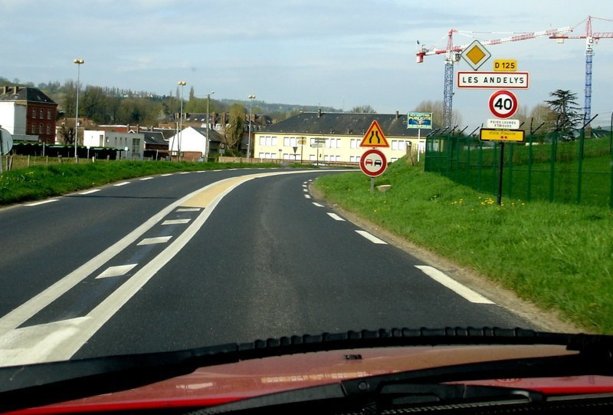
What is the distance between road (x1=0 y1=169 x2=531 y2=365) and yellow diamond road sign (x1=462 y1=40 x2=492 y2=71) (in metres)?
4.60

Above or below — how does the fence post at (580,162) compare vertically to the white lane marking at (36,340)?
above

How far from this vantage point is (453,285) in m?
9.62

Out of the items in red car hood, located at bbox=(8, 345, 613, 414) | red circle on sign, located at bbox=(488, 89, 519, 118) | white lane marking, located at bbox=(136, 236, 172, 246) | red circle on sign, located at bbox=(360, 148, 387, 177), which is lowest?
white lane marking, located at bbox=(136, 236, 172, 246)

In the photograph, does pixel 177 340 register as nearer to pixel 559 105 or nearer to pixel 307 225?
pixel 307 225

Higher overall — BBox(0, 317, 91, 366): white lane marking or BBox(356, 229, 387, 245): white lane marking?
BBox(356, 229, 387, 245): white lane marking

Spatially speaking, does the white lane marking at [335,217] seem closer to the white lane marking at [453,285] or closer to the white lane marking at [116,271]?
the white lane marking at [453,285]

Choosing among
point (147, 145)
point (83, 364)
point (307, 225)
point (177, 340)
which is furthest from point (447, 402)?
point (147, 145)

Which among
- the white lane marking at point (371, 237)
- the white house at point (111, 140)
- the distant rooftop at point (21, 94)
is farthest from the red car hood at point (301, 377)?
the distant rooftop at point (21, 94)

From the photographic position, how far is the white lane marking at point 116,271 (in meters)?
10.0

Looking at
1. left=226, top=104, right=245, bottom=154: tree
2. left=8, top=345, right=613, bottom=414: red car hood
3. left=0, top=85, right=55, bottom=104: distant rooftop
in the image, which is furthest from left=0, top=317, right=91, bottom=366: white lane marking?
left=226, top=104, right=245, bottom=154: tree

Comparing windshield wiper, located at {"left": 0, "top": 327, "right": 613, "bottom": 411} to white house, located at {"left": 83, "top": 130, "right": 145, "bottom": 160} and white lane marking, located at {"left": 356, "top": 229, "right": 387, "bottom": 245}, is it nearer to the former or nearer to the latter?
white lane marking, located at {"left": 356, "top": 229, "right": 387, "bottom": 245}

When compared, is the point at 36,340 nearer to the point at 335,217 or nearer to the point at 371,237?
the point at 371,237

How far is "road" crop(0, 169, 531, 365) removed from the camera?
6848mm

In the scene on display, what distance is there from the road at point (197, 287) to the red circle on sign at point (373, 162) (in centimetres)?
663
